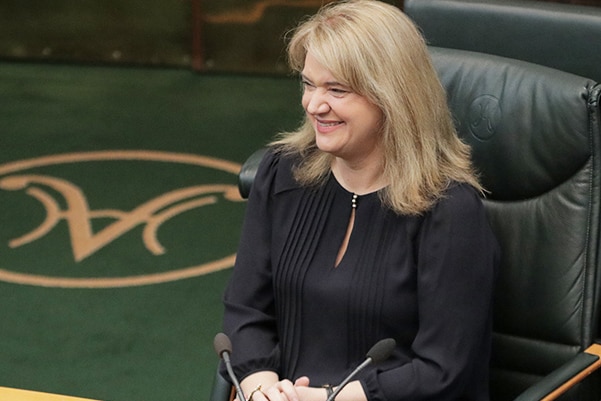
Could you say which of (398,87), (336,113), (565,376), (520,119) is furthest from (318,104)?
(565,376)

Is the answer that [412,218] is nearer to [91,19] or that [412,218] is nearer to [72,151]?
[72,151]

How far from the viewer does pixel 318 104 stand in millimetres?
2205

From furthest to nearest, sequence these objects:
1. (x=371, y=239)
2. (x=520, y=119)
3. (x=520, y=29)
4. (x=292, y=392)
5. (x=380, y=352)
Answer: (x=520, y=29), (x=520, y=119), (x=371, y=239), (x=292, y=392), (x=380, y=352)

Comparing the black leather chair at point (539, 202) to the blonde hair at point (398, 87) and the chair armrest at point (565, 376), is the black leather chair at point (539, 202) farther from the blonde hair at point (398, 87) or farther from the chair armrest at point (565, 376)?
the blonde hair at point (398, 87)

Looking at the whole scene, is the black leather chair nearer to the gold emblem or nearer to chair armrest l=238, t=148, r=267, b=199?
chair armrest l=238, t=148, r=267, b=199

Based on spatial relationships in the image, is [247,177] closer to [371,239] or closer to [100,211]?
[371,239]

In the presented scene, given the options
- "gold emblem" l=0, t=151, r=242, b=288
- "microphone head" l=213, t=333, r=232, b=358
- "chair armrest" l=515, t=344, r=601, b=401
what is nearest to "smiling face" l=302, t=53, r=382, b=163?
"microphone head" l=213, t=333, r=232, b=358

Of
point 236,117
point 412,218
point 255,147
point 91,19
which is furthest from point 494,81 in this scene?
point 91,19

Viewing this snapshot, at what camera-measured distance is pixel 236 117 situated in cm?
600

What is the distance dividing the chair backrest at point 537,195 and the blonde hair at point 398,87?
0.18 metres

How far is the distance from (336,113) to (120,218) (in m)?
2.70

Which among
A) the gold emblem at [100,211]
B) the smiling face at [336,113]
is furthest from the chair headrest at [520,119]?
the gold emblem at [100,211]

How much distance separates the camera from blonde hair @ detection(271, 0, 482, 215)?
2.17m

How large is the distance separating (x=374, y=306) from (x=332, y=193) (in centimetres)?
26
